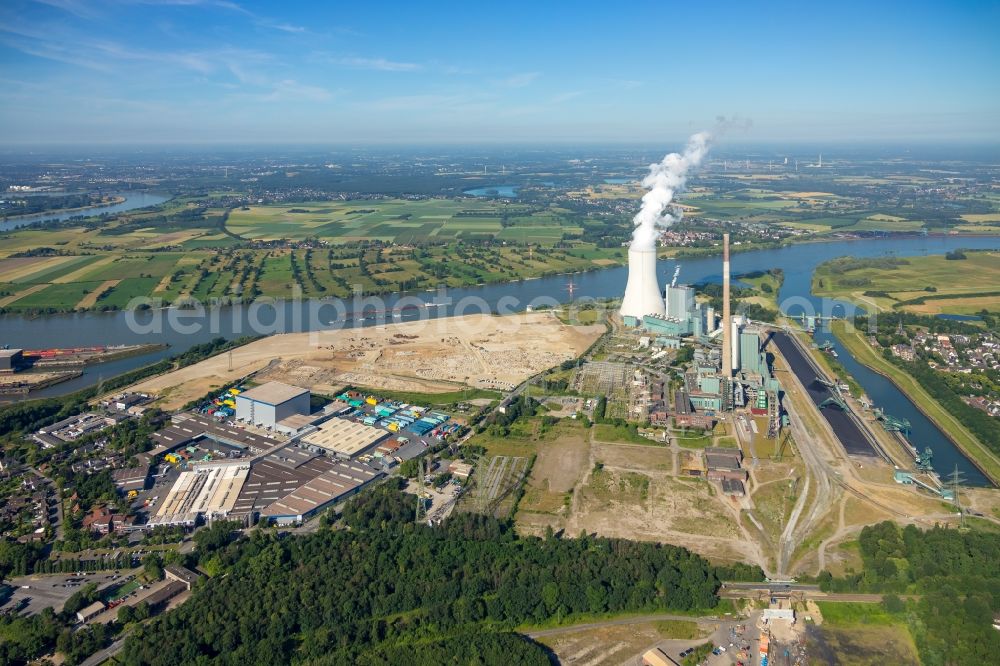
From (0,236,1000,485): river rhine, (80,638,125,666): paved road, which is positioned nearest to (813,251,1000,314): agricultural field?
(0,236,1000,485): river rhine

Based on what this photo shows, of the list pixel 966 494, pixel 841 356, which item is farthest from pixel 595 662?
pixel 841 356

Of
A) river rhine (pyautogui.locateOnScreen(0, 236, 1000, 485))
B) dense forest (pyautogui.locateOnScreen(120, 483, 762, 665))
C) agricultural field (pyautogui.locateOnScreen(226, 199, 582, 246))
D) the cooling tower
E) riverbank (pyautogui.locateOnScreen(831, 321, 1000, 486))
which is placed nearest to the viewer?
dense forest (pyautogui.locateOnScreen(120, 483, 762, 665))

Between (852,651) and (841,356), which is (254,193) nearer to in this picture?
(841,356)

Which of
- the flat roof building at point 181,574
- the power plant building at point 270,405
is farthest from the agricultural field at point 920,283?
the flat roof building at point 181,574

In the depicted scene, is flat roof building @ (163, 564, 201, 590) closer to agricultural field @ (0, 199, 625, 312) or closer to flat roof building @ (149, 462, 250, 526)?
flat roof building @ (149, 462, 250, 526)

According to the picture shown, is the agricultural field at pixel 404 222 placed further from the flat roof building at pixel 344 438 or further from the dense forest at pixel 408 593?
the dense forest at pixel 408 593

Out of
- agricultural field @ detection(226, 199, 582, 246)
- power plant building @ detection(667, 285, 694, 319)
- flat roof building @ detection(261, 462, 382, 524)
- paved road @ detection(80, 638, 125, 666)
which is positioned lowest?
paved road @ detection(80, 638, 125, 666)

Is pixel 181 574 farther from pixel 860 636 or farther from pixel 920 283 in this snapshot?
pixel 920 283
